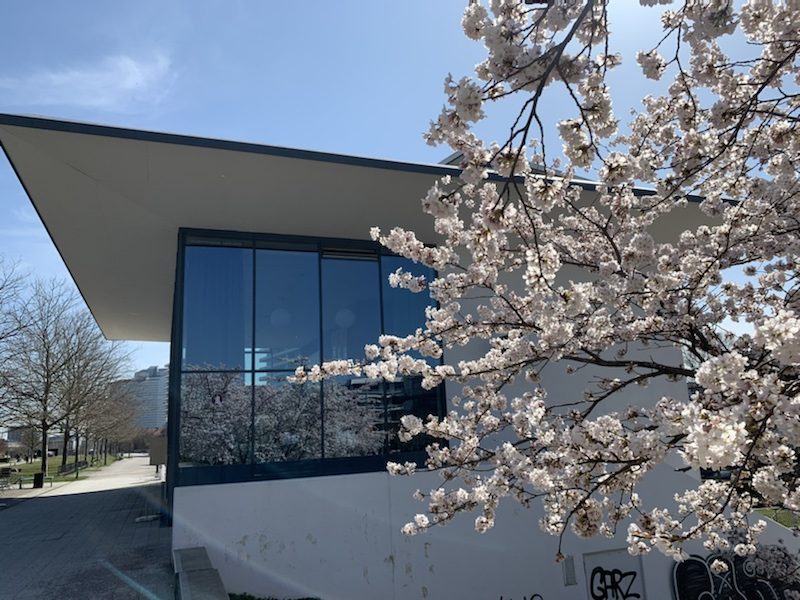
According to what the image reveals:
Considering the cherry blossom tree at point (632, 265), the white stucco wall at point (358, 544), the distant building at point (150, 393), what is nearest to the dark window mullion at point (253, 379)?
the white stucco wall at point (358, 544)

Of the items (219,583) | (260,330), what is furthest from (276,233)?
(219,583)

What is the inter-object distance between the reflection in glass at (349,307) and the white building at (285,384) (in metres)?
0.02

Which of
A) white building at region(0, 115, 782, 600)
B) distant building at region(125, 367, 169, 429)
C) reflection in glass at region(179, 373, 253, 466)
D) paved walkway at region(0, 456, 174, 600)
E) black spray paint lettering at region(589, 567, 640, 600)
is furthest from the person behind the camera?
distant building at region(125, 367, 169, 429)

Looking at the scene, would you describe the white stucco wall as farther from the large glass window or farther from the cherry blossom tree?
the cherry blossom tree

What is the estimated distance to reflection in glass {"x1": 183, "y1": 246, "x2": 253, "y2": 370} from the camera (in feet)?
29.1

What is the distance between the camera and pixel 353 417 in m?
9.47

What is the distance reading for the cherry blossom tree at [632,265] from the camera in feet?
7.88

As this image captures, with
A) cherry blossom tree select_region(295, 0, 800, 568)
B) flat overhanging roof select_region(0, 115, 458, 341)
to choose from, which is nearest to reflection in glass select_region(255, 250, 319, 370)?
flat overhanging roof select_region(0, 115, 458, 341)

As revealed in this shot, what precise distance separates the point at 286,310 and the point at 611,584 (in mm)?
7326

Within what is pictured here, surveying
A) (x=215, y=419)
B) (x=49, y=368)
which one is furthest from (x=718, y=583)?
(x=49, y=368)

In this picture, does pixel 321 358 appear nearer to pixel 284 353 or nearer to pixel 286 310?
pixel 284 353

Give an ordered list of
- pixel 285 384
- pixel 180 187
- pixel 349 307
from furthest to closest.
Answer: pixel 349 307
pixel 285 384
pixel 180 187

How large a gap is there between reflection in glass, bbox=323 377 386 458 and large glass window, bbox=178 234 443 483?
0.02 metres

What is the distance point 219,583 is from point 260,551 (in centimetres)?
269
